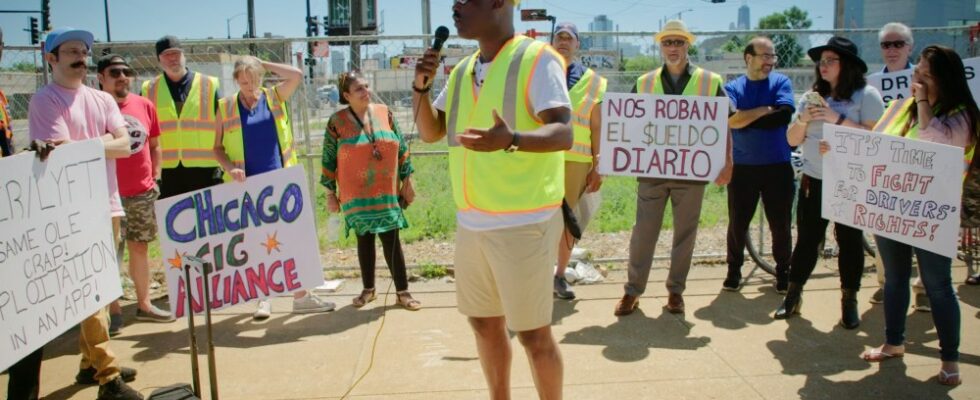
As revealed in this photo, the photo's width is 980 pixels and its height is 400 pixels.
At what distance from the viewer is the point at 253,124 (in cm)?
531

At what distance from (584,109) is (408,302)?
203 centimetres

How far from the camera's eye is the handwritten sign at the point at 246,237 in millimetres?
4613

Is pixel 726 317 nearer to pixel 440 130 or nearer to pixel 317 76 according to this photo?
pixel 440 130

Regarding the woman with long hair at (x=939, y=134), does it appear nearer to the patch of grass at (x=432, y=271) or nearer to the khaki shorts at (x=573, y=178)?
the khaki shorts at (x=573, y=178)

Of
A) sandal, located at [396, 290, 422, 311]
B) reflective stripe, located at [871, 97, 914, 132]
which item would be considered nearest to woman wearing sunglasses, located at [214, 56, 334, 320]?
sandal, located at [396, 290, 422, 311]

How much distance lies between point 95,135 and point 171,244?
0.87 metres

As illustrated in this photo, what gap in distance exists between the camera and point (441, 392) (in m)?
4.04

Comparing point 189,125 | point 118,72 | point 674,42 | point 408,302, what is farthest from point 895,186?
point 118,72

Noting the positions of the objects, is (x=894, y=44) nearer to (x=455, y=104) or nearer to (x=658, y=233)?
(x=658, y=233)

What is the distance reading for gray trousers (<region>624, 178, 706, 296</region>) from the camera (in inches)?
210

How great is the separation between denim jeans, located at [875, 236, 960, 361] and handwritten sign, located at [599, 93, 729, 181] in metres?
1.36

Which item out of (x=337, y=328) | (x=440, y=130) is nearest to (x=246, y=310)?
(x=337, y=328)

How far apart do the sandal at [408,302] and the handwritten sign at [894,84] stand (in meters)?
4.21

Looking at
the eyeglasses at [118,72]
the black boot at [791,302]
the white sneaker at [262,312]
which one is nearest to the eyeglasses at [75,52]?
the eyeglasses at [118,72]
